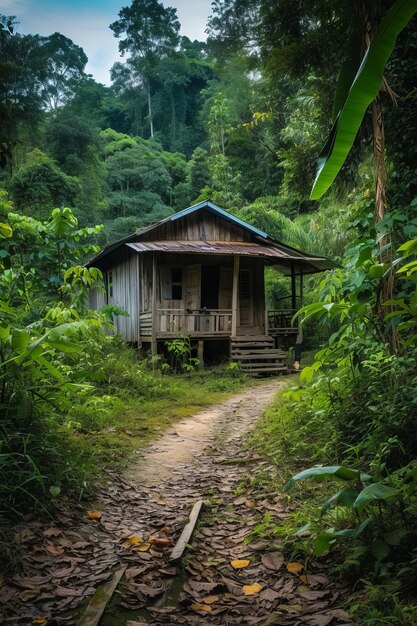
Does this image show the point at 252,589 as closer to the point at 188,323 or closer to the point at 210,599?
the point at 210,599

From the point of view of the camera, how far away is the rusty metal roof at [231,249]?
1402 centimetres

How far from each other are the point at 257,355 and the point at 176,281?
4177 millimetres

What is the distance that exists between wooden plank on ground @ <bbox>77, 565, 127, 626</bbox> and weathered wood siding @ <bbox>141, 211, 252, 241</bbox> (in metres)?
13.6

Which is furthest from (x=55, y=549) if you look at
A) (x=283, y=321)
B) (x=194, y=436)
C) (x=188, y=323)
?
(x=283, y=321)

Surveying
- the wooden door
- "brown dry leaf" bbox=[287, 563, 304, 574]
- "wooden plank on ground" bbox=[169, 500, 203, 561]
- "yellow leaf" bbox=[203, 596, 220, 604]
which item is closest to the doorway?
the wooden door

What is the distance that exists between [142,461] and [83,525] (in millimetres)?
1835

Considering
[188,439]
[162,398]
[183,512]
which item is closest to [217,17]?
[162,398]

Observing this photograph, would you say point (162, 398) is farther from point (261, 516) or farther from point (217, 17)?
point (217, 17)

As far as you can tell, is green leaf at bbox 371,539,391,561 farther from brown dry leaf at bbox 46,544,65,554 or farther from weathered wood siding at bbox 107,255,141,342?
weathered wood siding at bbox 107,255,141,342

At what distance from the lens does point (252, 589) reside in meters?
2.69

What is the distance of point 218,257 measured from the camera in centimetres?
1678

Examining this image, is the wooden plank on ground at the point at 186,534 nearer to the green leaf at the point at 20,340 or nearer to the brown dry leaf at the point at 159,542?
the brown dry leaf at the point at 159,542

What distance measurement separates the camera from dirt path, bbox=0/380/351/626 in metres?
2.42

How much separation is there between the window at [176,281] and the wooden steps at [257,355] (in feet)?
9.23
